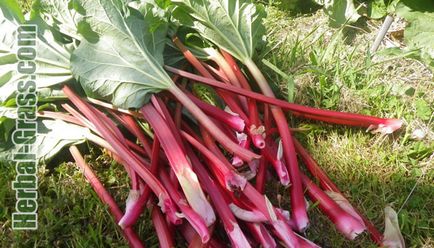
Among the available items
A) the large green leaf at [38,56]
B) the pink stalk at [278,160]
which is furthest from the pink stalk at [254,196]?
the large green leaf at [38,56]

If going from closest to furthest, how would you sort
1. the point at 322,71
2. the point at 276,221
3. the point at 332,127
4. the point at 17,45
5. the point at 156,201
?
the point at 276,221 → the point at 156,201 → the point at 17,45 → the point at 332,127 → the point at 322,71

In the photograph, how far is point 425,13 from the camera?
2.64 metres

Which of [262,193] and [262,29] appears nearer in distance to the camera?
[262,193]

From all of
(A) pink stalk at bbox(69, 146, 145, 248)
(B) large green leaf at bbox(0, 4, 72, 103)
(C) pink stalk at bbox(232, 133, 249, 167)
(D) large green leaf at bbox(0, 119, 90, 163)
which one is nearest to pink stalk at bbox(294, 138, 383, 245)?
(C) pink stalk at bbox(232, 133, 249, 167)

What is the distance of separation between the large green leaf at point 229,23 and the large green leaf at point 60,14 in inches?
17.6

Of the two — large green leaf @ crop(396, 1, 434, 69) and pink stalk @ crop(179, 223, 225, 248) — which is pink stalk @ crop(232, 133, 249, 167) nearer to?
pink stalk @ crop(179, 223, 225, 248)

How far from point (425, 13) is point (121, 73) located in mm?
1493

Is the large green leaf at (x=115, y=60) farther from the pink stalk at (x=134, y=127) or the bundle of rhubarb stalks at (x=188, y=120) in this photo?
the pink stalk at (x=134, y=127)

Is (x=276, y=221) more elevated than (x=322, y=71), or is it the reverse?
(x=322, y=71)

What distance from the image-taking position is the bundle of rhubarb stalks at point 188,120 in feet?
6.46

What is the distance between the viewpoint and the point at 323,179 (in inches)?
85.8

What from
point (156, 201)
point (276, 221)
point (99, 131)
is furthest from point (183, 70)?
point (276, 221)

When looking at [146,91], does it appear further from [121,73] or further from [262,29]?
[262,29]

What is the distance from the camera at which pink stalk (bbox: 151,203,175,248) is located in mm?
1949
